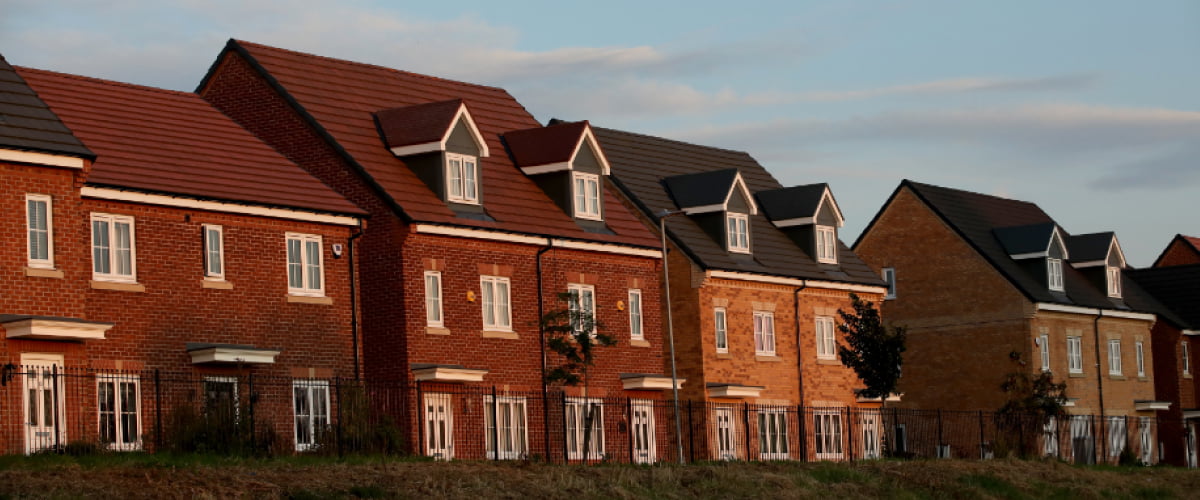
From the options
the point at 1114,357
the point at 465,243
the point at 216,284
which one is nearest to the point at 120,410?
the point at 216,284

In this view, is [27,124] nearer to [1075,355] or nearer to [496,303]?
[496,303]

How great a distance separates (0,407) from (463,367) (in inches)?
475

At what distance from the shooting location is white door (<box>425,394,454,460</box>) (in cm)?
4006

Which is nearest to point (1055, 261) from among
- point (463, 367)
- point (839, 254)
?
Result: point (839, 254)

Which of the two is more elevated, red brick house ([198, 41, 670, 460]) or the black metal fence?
red brick house ([198, 41, 670, 460])

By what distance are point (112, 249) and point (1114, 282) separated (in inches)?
1800

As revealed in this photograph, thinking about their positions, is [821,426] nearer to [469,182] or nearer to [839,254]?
[839,254]

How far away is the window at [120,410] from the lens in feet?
112

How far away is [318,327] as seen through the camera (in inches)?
1535

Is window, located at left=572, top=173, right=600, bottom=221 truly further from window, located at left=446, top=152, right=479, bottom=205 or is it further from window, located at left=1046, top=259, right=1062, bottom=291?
window, located at left=1046, top=259, right=1062, bottom=291

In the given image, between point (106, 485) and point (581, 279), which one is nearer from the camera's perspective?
point (106, 485)

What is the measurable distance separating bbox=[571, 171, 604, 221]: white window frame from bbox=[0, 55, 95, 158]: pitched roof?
15.7m

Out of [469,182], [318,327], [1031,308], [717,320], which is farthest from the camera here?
[1031,308]

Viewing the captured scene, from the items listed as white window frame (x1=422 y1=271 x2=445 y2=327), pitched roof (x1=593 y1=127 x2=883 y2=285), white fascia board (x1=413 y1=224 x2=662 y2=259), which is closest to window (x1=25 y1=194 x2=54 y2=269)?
white fascia board (x1=413 y1=224 x2=662 y2=259)
